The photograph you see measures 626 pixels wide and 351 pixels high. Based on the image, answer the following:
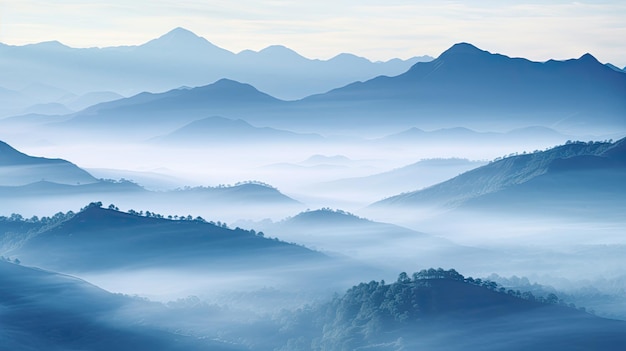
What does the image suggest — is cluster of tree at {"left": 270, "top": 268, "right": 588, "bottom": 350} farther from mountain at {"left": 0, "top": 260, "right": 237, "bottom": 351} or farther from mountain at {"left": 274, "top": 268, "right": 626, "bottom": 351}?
mountain at {"left": 0, "top": 260, "right": 237, "bottom": 351}

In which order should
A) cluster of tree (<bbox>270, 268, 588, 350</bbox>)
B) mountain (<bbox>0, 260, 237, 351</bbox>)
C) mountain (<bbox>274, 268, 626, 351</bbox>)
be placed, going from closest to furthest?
mountain (<bbox>274, 268, 626, 351</bbox>), cluster of tree (<bbox>270, 268, 588, 350</bbox>), mountain (<bbox>0, 260, 237, 351</bbox>)

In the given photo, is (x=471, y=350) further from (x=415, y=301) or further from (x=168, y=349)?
(x=168, y=349)

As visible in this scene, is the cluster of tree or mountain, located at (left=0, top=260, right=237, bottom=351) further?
mountain, located at (left=0, top=260, right=237, bottom=351)

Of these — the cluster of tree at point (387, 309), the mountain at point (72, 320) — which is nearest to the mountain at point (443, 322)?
the cluster of tree at point (387, 309)

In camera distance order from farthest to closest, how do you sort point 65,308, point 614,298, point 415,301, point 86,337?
1. point 614,298
2. point 65,308
3. point 86,337
4. point 415,301

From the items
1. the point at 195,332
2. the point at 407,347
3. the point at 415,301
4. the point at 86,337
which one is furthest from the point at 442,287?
the point at 86,337

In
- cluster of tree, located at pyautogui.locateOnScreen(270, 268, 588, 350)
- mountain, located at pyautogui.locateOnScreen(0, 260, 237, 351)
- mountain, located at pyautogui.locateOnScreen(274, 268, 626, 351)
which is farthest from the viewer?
mountain, located at pyautogui.locateOnScreen(0, 260, 237, 351)

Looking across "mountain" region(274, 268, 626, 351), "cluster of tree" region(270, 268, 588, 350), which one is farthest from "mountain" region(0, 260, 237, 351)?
"mountain" region(274, 268, 626, 351)

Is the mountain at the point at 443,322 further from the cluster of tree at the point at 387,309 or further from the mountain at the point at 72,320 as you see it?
the mountain at the point at 72,320
